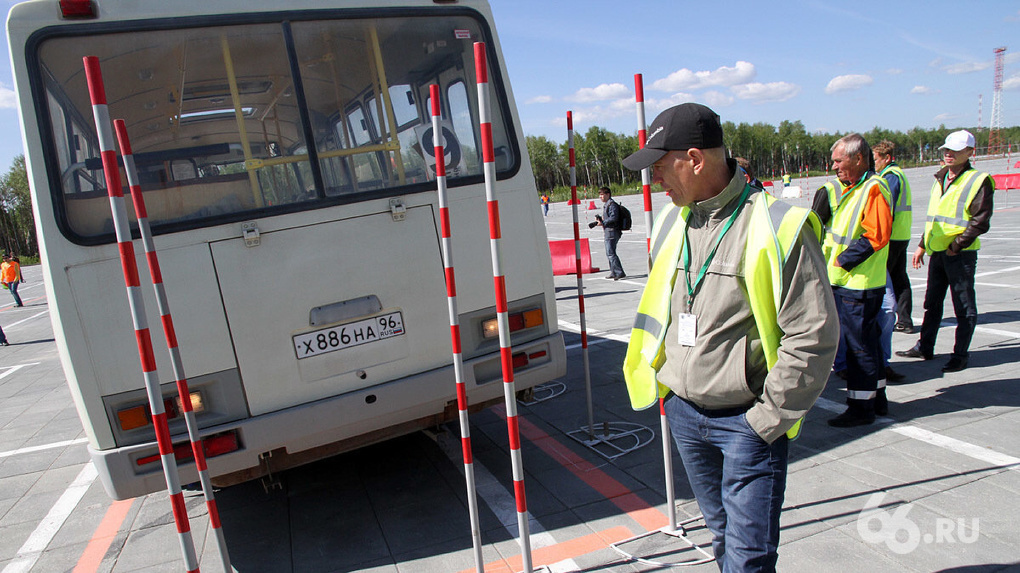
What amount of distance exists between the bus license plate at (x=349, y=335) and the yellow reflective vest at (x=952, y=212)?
469cm

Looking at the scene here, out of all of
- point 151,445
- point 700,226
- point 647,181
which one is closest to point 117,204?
point 151,445

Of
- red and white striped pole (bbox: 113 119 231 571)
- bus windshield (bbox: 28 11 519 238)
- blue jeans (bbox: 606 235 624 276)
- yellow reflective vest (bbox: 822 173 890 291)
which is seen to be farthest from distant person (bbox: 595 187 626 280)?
red and white striped pole (bbox: 113 119 231 571)

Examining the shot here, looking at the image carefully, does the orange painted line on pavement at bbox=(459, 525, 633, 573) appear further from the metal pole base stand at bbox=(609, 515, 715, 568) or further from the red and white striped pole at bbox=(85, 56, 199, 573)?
the red and white striped pole at bbox=(85, 56, 199, 573)

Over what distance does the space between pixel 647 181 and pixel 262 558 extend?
3.20 metres

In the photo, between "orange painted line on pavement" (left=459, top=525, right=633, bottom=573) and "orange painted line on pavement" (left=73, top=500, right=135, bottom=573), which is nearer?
"orange painted line on pavement" (left=459, top=525, right=633, bottom=573)

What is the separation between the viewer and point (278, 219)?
362 centimetres

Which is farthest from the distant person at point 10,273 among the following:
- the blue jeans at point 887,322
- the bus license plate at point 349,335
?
the blue jeans at point 887,322

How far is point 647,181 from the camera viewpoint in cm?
338

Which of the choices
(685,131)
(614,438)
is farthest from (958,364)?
(685,131)

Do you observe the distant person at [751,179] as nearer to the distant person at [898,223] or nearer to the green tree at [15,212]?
the distant person at [898,223]

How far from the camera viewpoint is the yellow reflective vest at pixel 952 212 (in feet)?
17.9

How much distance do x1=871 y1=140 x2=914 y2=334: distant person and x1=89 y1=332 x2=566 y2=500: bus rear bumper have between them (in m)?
3.12

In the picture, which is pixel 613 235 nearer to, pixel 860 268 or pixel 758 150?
pixel 860 268

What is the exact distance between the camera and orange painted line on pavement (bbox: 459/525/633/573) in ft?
11.1
